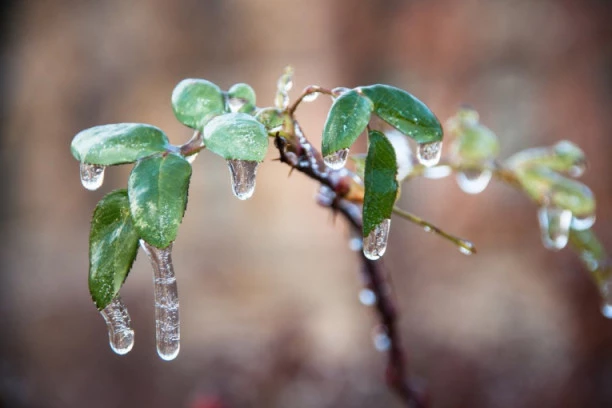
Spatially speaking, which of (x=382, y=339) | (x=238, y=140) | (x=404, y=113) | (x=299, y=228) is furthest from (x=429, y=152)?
(x=299, y=228)

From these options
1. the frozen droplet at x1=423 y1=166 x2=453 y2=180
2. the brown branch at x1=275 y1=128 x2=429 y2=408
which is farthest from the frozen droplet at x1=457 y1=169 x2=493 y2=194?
the brown branch at x1=275 y1=128 x2=429 y2=408

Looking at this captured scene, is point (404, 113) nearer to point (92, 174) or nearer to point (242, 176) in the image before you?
point (242, 176)

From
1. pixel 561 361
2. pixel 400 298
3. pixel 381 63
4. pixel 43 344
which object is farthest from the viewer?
pixel 43 344

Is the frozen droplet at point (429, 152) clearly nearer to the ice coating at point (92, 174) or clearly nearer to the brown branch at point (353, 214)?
the brown branch at point (353, 214)

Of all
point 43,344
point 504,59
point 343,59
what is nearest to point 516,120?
point 504,59

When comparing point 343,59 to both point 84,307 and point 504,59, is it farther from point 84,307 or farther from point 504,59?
point 84,307

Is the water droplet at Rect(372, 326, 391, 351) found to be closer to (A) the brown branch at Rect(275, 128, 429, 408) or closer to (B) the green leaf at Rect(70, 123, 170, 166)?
(A) the brown branch at Rect(275, 128, 429, 408)

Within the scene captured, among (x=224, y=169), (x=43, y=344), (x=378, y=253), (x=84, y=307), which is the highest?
Result: (x=378, y=253)
